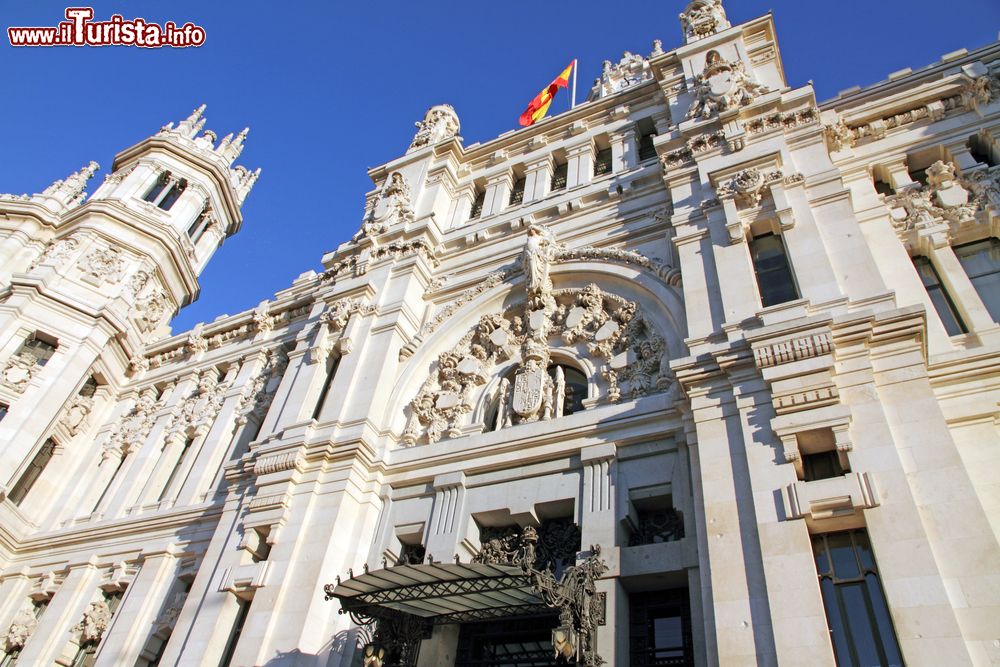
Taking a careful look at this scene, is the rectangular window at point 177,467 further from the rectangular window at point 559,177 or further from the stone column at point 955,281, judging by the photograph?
the stone column at point 955,281

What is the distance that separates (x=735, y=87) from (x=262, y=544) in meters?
15.7

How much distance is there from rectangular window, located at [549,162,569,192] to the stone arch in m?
4.92

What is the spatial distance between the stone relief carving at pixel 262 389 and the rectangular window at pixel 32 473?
7.05 m

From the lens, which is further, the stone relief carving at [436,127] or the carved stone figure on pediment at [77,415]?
the stone relief carving at [436,127]

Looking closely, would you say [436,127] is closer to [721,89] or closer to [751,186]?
[721,89]

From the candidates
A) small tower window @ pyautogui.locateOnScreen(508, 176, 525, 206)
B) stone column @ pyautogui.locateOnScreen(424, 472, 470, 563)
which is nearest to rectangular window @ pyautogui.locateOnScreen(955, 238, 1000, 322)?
stone column @ pyautogui.locateOnScreen(424, 472, 470, 563)

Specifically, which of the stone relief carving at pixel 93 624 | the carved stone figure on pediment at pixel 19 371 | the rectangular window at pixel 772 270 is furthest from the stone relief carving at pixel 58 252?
the rectangular window at pixel 772 270

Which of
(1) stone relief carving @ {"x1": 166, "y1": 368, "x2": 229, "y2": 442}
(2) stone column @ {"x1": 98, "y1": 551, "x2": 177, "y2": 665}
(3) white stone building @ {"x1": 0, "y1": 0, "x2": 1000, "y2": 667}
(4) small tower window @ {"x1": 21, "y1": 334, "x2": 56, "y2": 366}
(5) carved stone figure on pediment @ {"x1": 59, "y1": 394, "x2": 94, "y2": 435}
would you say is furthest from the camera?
(4) small tower window @ {"x1": 21, "y1": 334, "x2": 56, "y2": 366}

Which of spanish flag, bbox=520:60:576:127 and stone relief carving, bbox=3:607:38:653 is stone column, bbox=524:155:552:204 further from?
stone relief carving, bbox=3:607:38:653

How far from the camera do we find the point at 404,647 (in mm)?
12320

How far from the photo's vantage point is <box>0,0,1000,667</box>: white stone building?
9.90 metres

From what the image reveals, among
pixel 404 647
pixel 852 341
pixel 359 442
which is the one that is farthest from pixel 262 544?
pixel 852 341

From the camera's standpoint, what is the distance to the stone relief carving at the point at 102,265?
1078 inches

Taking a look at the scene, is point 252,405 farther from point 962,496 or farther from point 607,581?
point 962,496
